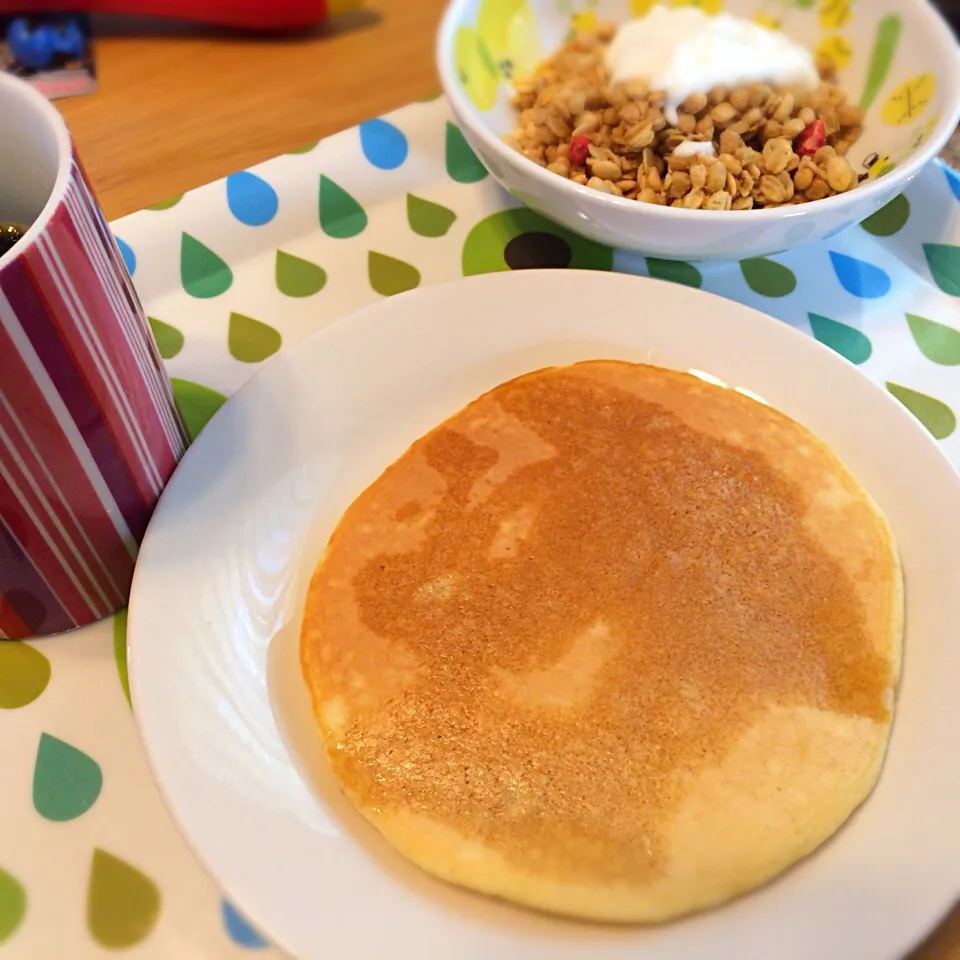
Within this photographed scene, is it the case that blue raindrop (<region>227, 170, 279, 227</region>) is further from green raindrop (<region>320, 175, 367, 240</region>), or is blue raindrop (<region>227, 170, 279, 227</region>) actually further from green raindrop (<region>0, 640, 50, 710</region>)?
green raindrop (<region>0, 640, 50, 710</region>)

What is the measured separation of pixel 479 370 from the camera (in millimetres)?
814

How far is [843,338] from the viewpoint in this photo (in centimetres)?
89

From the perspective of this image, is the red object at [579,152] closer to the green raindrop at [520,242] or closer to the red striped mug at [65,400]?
the green raindrop at [520,242]

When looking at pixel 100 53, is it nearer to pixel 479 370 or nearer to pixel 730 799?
pixel 479 370

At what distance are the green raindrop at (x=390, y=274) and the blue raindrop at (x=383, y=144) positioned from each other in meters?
0.16

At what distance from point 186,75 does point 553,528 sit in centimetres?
96

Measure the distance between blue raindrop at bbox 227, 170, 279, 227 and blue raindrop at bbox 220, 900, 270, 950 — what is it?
712 mm

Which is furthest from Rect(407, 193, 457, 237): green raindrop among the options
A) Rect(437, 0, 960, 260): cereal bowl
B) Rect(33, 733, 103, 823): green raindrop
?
Rect(33, 733, 103, 823): green raindrop

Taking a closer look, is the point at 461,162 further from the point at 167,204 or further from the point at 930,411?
the point at 930,411

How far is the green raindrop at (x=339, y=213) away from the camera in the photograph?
98 cm

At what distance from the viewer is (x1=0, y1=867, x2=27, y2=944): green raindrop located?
548 millimetres

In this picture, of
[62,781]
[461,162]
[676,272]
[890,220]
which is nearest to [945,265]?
[890,220]

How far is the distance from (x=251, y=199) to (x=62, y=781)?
66cm

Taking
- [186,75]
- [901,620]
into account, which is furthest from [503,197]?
[901,620]
